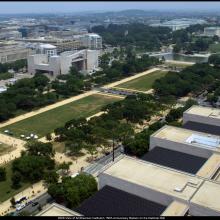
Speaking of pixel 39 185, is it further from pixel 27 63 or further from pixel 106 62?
pixel 106 62

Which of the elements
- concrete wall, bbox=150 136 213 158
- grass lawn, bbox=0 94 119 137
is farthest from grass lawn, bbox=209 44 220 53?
concrete wall, bbox=150 136 213 158

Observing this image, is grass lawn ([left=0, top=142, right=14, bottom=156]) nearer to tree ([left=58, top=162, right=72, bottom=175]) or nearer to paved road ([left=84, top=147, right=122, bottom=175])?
tree ([left=58, top=162, right=72, bottom=175])

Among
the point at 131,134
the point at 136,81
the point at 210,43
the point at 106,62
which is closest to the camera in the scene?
the point at 131,134

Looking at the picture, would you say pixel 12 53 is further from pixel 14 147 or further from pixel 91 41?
pixel 14 147

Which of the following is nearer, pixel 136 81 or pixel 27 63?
→ pixel 136 81

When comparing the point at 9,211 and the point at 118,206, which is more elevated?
the point at 118,206

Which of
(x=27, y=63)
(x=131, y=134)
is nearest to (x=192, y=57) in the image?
(x=27, y=63)
